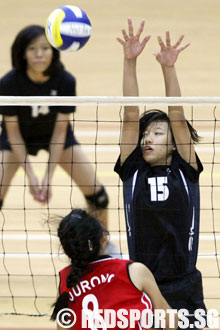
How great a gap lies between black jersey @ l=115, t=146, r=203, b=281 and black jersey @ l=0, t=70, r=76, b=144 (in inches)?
79.6

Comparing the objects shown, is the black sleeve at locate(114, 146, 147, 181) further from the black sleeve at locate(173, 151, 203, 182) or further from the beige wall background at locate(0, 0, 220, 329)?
the beige wall background at locate(0, 0, 220, 329)

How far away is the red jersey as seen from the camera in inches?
131

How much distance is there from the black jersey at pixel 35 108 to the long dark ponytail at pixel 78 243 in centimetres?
277

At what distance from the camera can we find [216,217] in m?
7.18

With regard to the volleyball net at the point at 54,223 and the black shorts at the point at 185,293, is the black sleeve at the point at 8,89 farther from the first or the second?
the black shorts at the point at 185,293

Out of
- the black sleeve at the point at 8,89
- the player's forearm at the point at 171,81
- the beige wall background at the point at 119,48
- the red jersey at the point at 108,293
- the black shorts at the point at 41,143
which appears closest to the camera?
the red jersey at the point at 108,293

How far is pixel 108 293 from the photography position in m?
3.35

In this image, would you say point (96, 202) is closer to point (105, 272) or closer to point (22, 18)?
point (105, 272)

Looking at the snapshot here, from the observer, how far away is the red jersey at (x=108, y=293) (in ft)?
10.9

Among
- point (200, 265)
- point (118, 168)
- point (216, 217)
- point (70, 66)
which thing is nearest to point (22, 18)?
point (70, 66)

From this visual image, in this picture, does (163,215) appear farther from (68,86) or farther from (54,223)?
(68,86)

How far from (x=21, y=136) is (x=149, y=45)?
656 centimetres

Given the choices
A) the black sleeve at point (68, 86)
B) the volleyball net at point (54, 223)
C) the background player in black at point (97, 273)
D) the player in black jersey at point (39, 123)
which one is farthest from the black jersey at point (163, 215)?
the black sleeve at point (68, 86)

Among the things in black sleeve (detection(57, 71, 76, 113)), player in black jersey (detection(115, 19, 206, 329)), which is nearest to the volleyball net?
player in black jersey (detection(115, 19, 206, 329))
